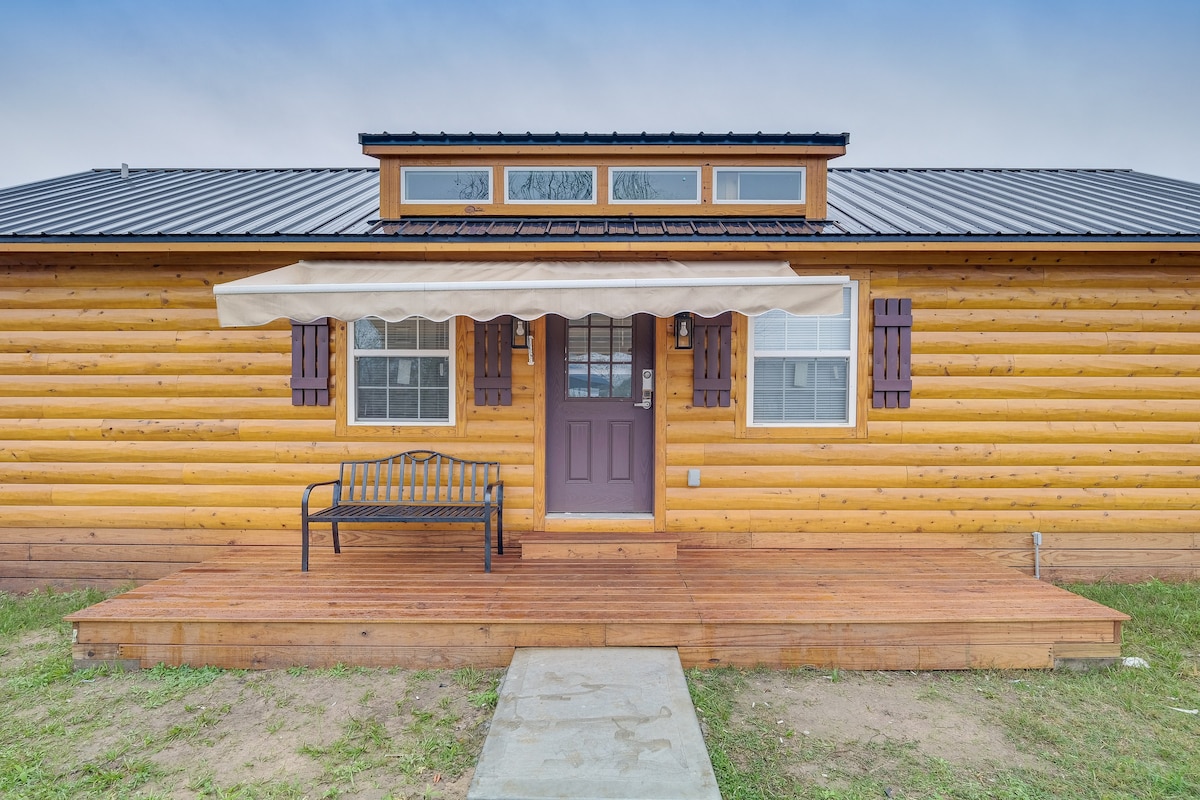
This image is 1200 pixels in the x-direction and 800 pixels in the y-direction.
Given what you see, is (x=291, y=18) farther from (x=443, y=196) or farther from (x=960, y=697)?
(x=960, y=697)

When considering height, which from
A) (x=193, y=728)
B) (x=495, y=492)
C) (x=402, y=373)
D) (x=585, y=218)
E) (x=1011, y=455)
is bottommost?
(x=193, y=728)

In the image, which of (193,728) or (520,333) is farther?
(520,333)

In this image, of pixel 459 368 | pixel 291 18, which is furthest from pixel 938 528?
pixel 291 18

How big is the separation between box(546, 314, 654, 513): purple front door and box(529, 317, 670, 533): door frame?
15cm

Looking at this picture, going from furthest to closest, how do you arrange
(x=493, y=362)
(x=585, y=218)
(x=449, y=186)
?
1. (x=449, y=186)
2. (x=585, y=218)
3. (x=493, y=362)

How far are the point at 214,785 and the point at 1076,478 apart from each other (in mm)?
7309

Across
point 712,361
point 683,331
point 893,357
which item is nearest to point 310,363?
point 683,331

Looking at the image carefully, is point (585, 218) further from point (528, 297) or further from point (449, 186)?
point (528, 297)

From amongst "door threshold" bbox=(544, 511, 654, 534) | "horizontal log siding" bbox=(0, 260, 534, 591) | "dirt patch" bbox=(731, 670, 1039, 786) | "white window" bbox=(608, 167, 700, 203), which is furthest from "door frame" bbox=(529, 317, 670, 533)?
"dirt patch" bbox=(731, 670, 1039, 786)

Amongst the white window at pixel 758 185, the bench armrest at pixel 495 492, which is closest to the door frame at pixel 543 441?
the bench armrest at pixel 495 492

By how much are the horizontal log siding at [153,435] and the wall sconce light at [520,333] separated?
0.21 m

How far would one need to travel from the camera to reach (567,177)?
6.12m

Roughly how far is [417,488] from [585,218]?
3259 millimetres

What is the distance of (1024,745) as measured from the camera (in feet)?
10.8
